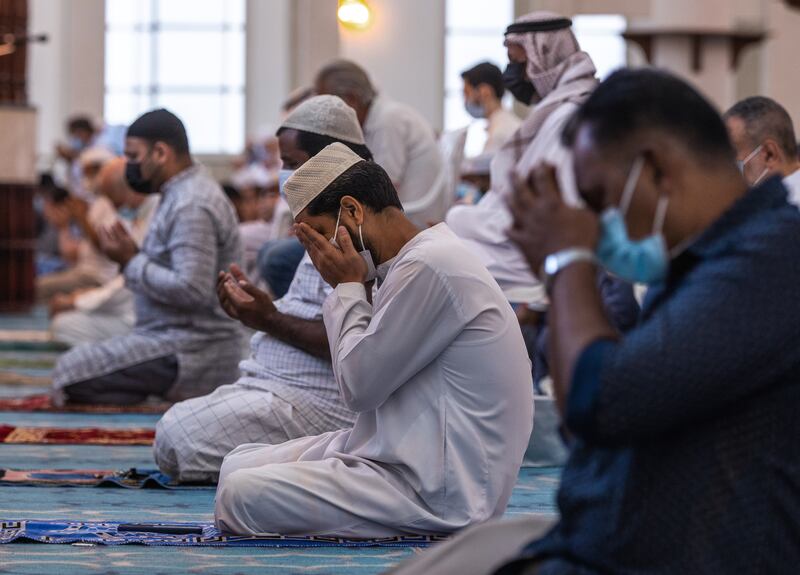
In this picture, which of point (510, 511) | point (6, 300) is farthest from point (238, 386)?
point (6, 300)

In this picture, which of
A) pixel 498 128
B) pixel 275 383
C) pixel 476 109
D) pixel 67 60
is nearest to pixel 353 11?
pixel 476 109

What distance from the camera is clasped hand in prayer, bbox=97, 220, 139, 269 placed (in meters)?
5.81

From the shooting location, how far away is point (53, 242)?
15508 mm

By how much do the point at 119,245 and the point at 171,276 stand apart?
1.08 ft

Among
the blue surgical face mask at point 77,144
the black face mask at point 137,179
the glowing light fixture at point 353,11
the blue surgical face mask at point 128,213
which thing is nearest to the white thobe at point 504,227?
the black face mask at point 137,179

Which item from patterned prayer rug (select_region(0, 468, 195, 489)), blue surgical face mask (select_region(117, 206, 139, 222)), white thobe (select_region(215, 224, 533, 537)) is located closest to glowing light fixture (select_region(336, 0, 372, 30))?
blue surgical face mask (select_region(117, 206, 139, 222))

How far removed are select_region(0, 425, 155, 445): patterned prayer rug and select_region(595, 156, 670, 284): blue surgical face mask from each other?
3.64 metres

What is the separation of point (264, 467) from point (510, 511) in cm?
86

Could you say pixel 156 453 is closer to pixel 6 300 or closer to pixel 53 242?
pixel 6 300

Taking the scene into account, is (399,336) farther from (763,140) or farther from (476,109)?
(476,109)

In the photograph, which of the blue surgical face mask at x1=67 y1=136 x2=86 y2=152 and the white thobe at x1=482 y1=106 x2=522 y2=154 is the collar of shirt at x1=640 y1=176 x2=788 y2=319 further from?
the blue surgical face mask at x1=67 y1=136 x2=86 y2=152

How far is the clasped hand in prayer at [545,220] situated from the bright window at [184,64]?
47.2ft

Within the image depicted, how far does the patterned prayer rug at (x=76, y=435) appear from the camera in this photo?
208 inches

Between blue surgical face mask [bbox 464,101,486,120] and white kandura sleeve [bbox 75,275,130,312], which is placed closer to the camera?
blue surgical face mask [bbox 464,101,486,120]
